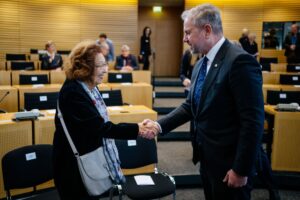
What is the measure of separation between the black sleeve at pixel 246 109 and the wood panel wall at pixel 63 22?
1078 cm

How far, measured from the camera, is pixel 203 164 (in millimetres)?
2039

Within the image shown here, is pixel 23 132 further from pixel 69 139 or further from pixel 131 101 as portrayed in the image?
pixel 131 101

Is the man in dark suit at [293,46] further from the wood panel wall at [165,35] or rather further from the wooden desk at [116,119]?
the wooden desk at [116,119]

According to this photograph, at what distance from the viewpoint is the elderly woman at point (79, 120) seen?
196 cm

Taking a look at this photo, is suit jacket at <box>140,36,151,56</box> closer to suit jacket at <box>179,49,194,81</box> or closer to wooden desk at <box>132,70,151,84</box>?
wooden desk at <box>132,70,151,84</box>

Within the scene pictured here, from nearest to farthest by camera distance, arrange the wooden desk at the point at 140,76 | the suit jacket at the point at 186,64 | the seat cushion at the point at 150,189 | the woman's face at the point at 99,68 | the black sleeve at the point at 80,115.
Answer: the black sleeve at the point at 80,115, the woman's face at the point at 99,68, the seat cushion at the point at 150,189, the suit jacket at the point at 186,64, the wooden desk at the point at 140,76

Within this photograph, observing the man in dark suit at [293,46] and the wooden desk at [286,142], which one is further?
the man in dark suit at [293,46]

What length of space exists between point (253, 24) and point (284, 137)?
8932 millimetres

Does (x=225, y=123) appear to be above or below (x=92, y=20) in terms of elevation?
below

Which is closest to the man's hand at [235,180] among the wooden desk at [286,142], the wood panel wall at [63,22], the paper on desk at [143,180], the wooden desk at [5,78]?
the paper on desk at [143,180]

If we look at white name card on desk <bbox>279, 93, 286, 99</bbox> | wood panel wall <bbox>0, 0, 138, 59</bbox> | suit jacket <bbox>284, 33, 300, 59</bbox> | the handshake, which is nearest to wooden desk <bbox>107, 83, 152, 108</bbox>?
white name card on desk <bbox>279, 93, 286, 99</bbox>

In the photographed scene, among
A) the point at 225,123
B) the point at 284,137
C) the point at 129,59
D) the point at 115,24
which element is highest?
the point at 115,24

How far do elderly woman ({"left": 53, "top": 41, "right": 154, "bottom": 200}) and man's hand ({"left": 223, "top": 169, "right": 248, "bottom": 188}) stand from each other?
753mm

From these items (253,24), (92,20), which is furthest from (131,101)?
(253,24)
